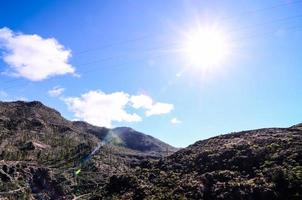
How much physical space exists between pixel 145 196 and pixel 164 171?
49.1 ft

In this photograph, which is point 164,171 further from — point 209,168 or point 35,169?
point 35,169

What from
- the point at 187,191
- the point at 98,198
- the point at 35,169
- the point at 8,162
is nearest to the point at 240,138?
the point at 187,191

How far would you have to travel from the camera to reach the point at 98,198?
89125mm

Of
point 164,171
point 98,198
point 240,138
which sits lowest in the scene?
point 98,198

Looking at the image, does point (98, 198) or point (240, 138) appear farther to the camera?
point (240, 138)

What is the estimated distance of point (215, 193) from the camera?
234ft

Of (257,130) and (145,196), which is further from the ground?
(257,130)

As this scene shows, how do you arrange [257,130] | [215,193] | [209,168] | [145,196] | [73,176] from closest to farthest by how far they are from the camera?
[215,193], [145,196], [209,168], [257,130], [73,176]

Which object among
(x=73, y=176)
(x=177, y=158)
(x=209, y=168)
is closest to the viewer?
(x=209, y=168)

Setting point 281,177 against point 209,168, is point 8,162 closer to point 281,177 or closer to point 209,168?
point 209,168

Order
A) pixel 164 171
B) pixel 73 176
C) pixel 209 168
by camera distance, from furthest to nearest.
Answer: pixel 73 176 < pixel 164 171 < pixel 209 168

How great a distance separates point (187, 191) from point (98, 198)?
23479 millimetres

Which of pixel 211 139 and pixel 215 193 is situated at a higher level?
pixel 211 139

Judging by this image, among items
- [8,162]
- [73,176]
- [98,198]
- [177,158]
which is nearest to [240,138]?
[177,158]
